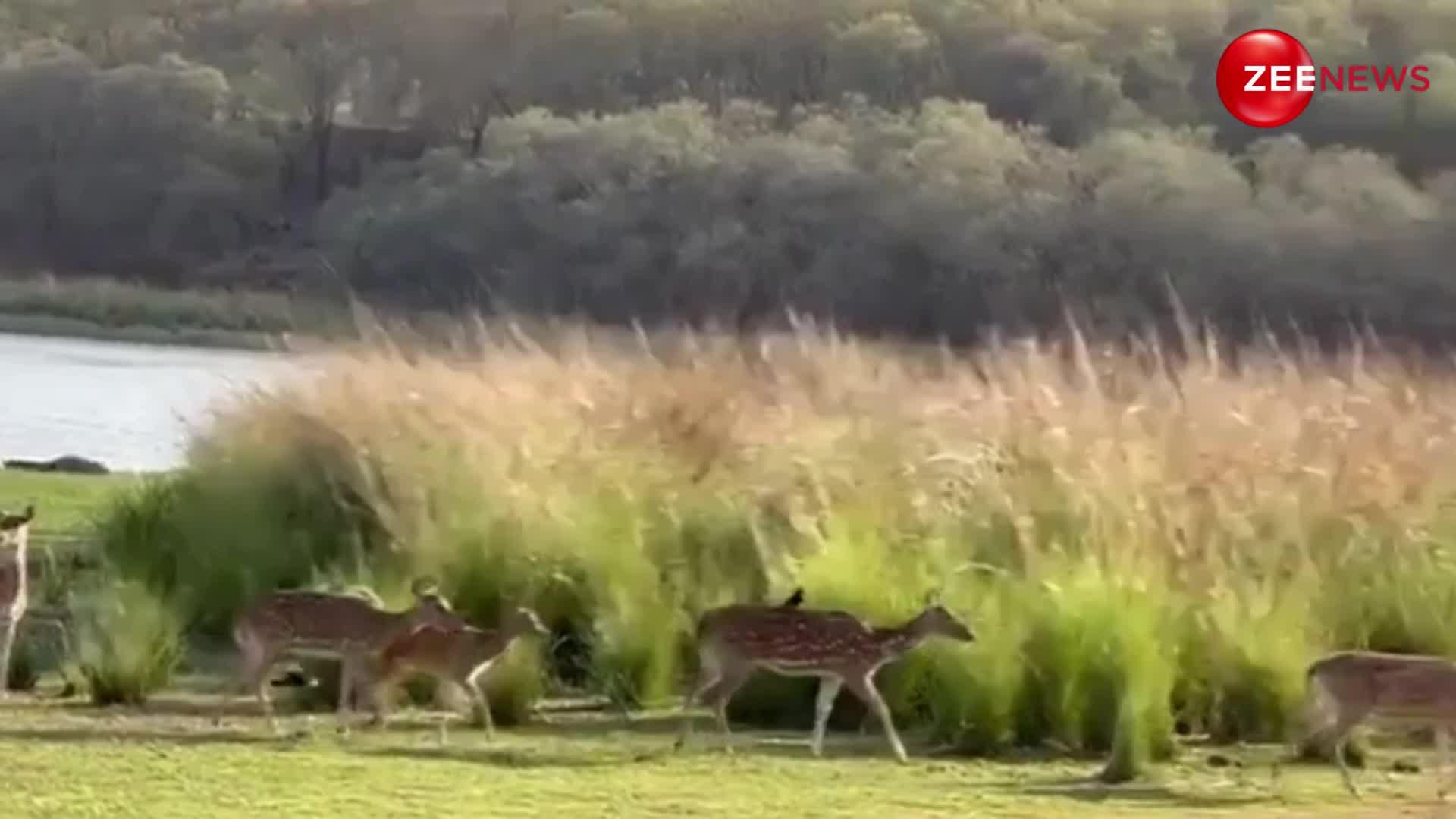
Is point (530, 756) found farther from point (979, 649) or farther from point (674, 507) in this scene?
point (674, 507)

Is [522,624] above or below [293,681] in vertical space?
above

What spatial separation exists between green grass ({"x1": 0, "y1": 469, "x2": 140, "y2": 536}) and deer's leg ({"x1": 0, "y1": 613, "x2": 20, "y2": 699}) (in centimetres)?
385

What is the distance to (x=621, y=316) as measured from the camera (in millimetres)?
31812

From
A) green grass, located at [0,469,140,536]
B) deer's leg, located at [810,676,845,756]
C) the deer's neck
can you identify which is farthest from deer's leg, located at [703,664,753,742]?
green grass, located at [0,469,140,536]

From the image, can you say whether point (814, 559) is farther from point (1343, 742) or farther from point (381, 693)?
point (1343, 742)

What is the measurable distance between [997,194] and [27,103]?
20.9 meters

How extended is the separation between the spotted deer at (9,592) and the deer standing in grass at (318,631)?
936mm

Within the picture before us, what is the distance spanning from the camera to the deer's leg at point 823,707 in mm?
9133

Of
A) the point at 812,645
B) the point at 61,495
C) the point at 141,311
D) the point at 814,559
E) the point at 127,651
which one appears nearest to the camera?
the point at 812,645

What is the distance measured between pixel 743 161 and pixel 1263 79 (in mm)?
11057

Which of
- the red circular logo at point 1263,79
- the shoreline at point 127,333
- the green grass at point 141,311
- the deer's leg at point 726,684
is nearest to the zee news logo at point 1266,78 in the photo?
Answer: the red circular logo at point 1263,79

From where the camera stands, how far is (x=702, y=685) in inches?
373

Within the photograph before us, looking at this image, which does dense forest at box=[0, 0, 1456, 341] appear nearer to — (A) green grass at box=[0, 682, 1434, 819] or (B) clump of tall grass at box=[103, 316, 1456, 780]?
(B) clump of tall grass at box=[103, 316, 1456, 780]

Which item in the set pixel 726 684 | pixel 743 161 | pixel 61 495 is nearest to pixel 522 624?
pixel 726 684
